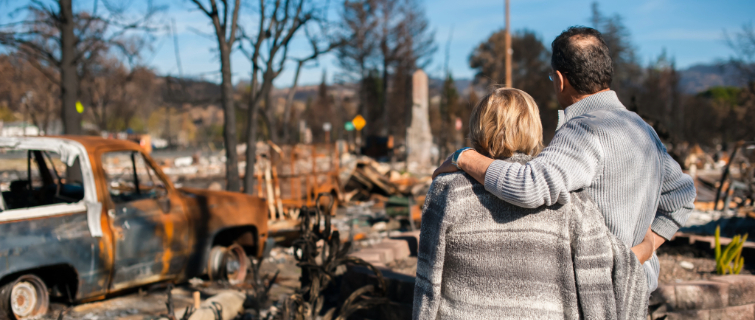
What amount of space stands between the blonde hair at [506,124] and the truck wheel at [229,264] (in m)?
4.67

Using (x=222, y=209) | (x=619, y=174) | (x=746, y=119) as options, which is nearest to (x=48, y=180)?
(x=222, y=209)

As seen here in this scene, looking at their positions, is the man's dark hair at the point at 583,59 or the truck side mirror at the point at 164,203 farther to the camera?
the truck side mirror at the point at 164,203

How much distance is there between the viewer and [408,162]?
24406 mm

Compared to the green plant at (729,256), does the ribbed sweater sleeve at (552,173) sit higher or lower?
higher

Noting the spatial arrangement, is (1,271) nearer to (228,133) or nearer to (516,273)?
(516,273)

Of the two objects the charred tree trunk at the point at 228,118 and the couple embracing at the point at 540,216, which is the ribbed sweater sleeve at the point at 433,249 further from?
the charred tree trunk at the point at 228,118

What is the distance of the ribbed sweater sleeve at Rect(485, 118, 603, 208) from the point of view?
159 cm

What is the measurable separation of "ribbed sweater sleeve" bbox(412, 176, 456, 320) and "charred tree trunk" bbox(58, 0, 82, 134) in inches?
390

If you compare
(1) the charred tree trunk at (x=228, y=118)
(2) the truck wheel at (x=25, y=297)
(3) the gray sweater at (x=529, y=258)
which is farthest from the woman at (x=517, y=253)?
(1) the charred tree trunk at (x=228, y=118)

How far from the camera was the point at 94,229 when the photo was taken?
4391mm

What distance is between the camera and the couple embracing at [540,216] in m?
1.67

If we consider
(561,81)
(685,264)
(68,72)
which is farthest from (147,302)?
(68,72)

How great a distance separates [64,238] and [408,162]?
67.6ft

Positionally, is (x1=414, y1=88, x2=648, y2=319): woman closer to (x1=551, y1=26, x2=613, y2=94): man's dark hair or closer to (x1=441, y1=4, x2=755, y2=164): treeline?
(x1=551, y1=26, x2=613, y2=94): man's dark hair
